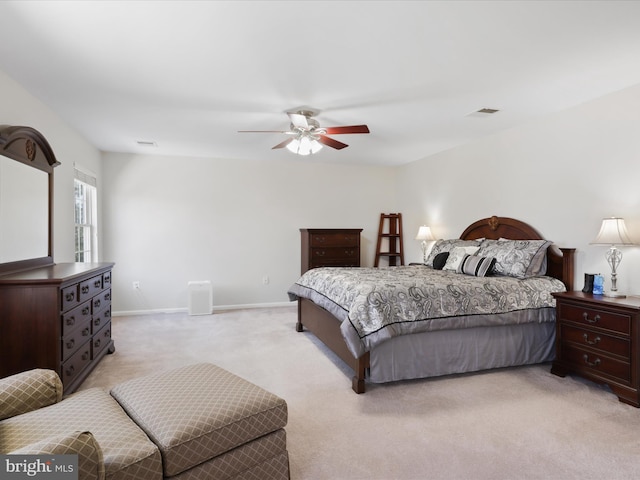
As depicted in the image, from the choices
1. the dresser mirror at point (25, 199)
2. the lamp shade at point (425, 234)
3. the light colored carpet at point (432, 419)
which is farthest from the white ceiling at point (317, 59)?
the light colored carpet at point (432, 419)

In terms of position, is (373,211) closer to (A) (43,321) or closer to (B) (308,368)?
(B) (308,368)

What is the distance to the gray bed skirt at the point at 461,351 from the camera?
2980 mm

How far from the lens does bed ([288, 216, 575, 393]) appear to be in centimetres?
293

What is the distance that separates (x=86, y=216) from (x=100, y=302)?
→ 6.55ft

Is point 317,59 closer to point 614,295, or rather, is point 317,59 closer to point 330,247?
point 614,295

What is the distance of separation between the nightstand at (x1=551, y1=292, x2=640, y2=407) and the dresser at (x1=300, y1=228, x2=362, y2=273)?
3.23 meters

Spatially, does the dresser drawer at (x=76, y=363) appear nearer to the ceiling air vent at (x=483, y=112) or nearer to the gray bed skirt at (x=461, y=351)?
the gray bed skirt at (x=461, y=351)

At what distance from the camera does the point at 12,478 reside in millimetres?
1011

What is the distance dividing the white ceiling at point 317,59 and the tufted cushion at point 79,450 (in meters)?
2.02

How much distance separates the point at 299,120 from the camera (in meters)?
3.42

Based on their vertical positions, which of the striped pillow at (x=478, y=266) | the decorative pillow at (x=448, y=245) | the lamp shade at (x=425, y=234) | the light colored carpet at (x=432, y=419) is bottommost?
the light colored carpet at (x=432, y=419)

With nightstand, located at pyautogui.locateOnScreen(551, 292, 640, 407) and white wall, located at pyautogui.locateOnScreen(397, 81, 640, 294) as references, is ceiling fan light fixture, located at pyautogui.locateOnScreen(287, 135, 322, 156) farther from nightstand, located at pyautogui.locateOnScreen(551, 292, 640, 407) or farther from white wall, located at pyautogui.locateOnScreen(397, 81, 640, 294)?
nightstand, located at pyautogui.locateOnScreen(551, 292, 640, 407)

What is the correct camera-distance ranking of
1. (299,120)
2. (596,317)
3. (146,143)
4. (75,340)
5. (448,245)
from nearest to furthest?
(75,340) < (596,317) < (299,120) < (448,245) < (146,143)

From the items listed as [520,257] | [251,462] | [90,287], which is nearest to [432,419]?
[251,462]
